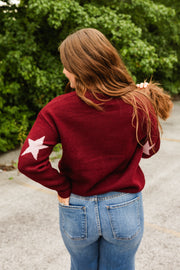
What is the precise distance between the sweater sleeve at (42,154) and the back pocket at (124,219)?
25 centimetres

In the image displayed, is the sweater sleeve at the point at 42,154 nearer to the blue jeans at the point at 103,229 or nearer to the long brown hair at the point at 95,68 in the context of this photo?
the blue jeans at the point at 103,229

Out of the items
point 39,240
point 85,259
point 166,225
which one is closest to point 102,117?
point 85,259

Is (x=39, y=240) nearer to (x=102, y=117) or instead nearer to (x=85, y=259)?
(x=85, y=259)

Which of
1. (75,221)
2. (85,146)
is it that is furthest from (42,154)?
(75,221)

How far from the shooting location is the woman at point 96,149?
144cm

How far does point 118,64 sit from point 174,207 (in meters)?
2.91

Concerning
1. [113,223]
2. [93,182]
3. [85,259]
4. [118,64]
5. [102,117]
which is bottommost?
[85,259]

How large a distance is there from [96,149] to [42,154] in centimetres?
26

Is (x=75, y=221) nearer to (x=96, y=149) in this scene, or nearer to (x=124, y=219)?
(x=124, y=219)

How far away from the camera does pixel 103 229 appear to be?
1560mm

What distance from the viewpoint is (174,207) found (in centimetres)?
399

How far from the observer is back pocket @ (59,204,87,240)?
1.56 meters

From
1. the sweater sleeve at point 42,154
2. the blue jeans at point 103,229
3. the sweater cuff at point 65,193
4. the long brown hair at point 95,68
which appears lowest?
the blue jeans at point 103,229

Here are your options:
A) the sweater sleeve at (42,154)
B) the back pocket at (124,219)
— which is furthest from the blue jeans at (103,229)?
the sweater sleeve at (42,154)
